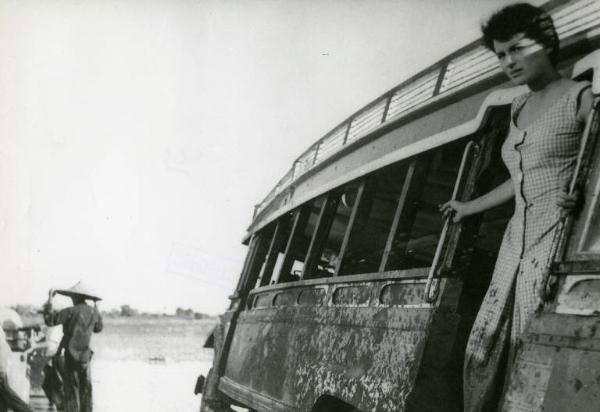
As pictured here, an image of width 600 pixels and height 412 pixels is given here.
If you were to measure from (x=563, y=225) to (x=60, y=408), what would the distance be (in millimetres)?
7479

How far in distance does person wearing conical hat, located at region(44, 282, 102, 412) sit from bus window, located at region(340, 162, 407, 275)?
389 cm

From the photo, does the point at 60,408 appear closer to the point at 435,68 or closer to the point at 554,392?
the point at 435,68

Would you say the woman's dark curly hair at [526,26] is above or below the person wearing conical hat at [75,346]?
above

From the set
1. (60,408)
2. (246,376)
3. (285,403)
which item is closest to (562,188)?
(285,403)

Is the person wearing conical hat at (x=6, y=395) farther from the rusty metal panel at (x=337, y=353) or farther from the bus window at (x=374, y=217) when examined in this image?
the bus window at (x=374, y=217)

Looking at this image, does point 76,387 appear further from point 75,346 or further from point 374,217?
point 374,217

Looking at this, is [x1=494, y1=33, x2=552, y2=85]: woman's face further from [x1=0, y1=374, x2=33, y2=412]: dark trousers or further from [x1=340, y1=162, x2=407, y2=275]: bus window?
[x1=0, y1=374, x2=33, y2=412]: dark trousers

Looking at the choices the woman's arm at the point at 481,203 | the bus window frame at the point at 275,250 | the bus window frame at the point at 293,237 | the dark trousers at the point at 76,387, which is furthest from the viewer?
the dark trousers at the point at 76,387

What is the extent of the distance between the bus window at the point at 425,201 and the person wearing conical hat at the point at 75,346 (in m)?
4.65

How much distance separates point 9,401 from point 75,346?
2411mm

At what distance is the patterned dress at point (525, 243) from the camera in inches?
71.0

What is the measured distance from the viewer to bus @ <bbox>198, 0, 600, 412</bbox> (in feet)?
4.94

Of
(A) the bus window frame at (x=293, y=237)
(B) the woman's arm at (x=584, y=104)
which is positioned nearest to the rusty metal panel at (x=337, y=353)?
(A) the bus window frame at (x=293, y=237)

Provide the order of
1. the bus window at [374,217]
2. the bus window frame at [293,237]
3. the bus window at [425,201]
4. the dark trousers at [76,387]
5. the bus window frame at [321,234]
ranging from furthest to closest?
1. the dark trousers at [76,387]
2. the bus window frame at [293,237]
3. the bus window frame at [321,234]
4. the bus window at [374,217]
5. the bus window at [425,201]
